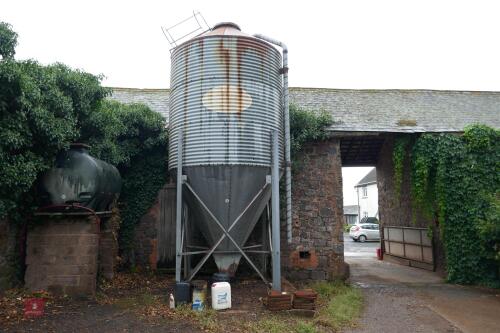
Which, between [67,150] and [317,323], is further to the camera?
[67,150]

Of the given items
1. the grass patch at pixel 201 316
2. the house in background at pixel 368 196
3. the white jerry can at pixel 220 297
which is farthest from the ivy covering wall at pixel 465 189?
the house in background at pixel 368 196

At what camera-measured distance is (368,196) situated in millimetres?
38125

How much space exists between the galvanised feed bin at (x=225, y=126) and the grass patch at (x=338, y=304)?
6.49 feet

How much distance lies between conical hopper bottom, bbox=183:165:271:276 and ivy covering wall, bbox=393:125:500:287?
4793 millimetres

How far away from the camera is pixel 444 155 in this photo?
379 inches

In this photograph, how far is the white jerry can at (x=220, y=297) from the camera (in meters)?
6.33

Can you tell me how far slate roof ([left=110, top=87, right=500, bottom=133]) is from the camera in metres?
10.2

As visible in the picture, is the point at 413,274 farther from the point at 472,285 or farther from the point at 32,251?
the point at 32,251

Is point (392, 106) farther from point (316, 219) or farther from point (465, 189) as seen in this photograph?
point (316, 219)

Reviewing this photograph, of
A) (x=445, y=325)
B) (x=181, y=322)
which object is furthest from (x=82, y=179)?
(x=445, y=325)

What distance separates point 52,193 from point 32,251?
3.69 ft

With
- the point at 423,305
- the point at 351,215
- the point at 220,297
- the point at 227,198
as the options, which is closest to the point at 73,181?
the point at 227,198

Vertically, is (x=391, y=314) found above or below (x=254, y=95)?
below

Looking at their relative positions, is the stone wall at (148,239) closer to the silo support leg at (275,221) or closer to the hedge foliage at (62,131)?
the hedge foliage at (62,131)
